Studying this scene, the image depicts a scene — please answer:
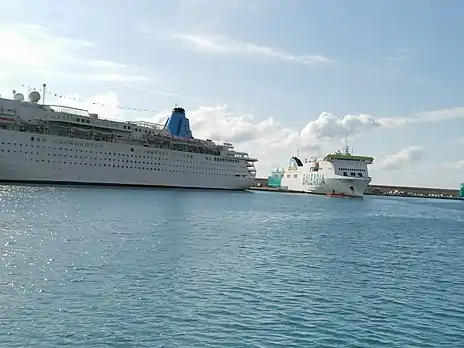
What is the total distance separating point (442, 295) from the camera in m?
13.9

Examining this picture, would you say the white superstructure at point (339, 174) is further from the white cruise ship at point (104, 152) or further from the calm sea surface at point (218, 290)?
the calm sea surface at point (218, 290)

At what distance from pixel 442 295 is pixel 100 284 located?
30.5ft

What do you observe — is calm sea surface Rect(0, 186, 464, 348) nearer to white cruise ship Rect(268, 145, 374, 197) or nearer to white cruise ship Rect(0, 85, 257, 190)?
white cruise ship Rect(0, 85, 257, 190)

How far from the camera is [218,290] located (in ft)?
42.7

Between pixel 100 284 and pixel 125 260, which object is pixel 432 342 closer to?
pixel 100 284

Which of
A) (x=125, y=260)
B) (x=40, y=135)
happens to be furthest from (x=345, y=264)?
(x=40, y=135)

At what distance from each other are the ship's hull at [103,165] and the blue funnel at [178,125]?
5235 millimetres

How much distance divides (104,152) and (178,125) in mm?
17474

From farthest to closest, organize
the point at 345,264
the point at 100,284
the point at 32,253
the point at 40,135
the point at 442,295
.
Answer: the point at 40,135
the point at 345,264
the point at 32,253
the point at 442,295
the point at 100,284

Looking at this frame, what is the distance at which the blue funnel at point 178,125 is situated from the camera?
3184 inches

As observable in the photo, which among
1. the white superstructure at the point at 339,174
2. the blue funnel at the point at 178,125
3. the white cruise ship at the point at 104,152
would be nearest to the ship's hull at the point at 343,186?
the white superstructure at the point at 339,174

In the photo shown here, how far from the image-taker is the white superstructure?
96.4 meters

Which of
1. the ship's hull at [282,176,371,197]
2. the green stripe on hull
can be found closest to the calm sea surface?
the ship's hull at [282,176,371,197]

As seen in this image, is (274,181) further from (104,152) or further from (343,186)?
(104,152)
